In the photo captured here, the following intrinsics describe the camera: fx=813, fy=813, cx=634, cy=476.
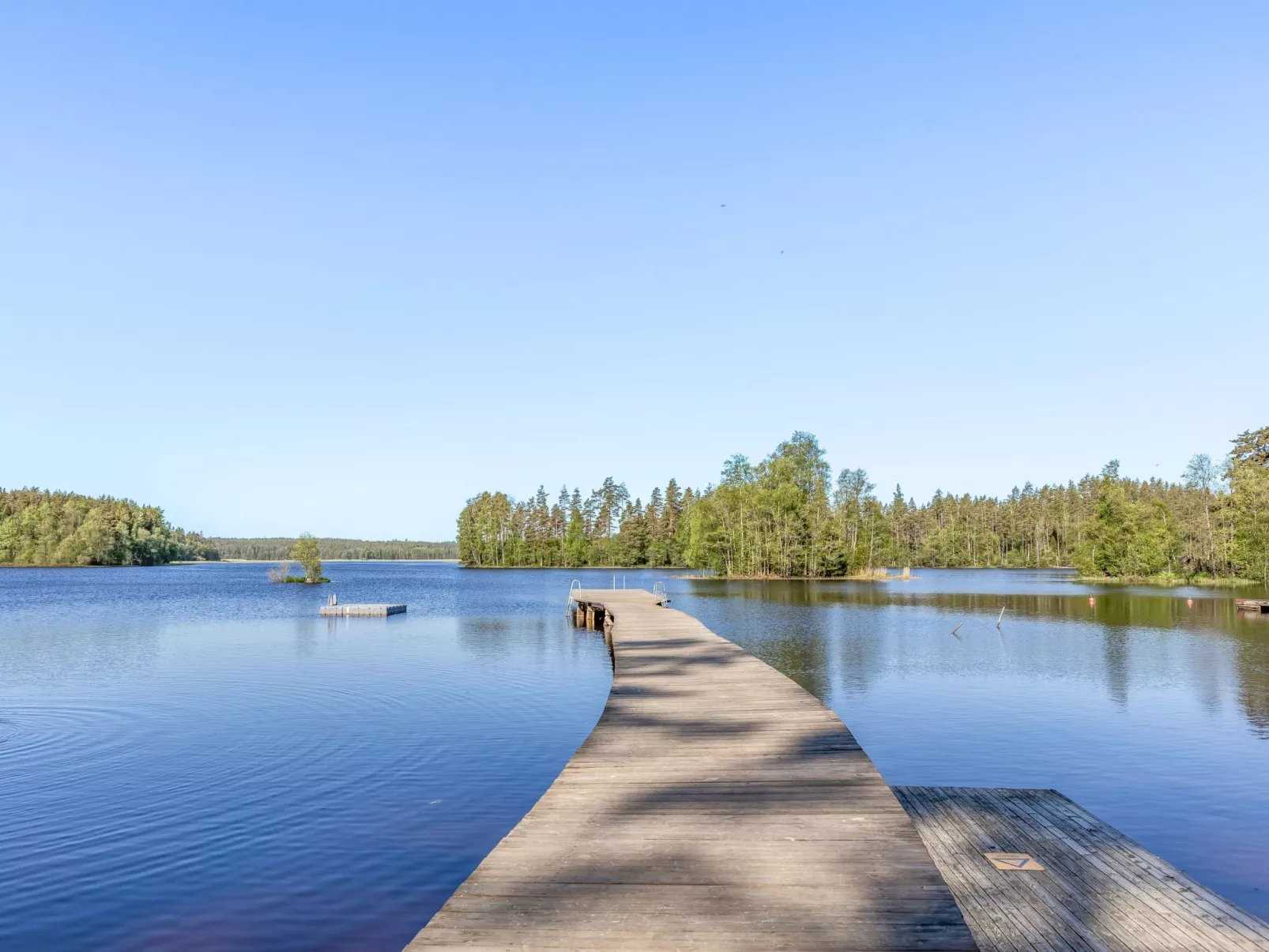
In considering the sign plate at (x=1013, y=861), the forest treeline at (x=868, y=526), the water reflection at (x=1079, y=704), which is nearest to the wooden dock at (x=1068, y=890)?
the sign plate at (x=1013, y=861)

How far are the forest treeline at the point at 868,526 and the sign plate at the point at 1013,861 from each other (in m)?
65.0

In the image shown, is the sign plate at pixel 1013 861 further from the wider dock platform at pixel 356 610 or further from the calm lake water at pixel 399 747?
the wider dock platform at pixel 356 610

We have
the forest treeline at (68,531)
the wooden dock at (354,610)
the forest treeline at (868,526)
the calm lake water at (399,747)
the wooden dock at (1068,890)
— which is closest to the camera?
the wooden dock at (1068,890)

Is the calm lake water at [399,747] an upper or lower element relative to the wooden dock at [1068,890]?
lower

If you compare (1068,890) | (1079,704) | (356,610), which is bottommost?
(1079,704)

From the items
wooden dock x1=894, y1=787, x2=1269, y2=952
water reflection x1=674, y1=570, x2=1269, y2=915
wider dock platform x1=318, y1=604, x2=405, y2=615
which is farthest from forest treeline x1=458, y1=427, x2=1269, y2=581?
wooden dock x1=894, y1=787, x2=1269, y2=952

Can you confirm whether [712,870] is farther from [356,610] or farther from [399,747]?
[356,610]

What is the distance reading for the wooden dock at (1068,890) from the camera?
6145mm

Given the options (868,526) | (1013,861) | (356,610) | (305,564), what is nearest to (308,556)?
(305,564)

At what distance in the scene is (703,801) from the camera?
756cm

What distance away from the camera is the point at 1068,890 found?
7.06 meters

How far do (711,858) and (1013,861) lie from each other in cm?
352

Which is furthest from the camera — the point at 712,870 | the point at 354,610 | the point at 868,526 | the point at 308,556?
the point at 868,526

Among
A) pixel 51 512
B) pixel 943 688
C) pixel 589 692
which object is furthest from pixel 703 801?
pixel 51 512
